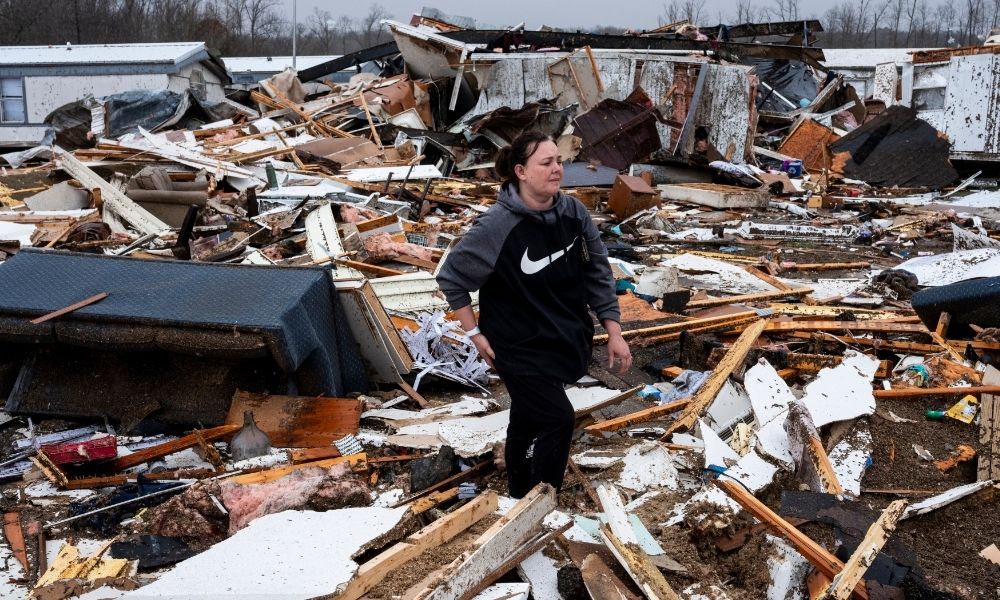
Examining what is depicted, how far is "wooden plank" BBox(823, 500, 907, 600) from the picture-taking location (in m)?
2.64

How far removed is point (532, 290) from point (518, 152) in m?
0.53

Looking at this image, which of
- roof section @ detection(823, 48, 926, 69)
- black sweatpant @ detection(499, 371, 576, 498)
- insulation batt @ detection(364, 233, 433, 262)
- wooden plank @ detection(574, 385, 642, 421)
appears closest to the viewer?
black sweatpant @ detection(499, 371, 576, 498)

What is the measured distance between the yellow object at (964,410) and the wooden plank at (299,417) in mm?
3289

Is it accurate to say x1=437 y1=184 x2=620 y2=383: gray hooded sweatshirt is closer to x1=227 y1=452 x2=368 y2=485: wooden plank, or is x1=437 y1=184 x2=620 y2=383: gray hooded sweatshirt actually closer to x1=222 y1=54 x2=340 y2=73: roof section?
x1=227 y1=452 x2=368 y2=485: wooden plank

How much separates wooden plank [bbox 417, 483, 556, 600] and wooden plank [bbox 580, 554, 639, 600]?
0.26 metres

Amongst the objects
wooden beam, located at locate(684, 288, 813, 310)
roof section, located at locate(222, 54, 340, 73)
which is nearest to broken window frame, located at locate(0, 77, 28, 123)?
roof section, located at locate(222, 54, 340, 73)

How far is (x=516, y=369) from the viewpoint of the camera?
3271 millimetres

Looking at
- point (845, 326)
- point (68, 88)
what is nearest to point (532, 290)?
point (845, 326)

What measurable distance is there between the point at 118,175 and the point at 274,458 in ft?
29.1

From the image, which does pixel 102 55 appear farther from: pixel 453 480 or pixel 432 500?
pixel 432 500

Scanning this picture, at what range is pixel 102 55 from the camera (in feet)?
73.5

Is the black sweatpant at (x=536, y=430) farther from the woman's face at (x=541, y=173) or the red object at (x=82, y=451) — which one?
the red object at (x=82, y=451)

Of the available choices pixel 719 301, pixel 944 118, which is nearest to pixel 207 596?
pixel 719 301

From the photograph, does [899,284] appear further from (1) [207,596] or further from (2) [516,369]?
(1) [207,596]
